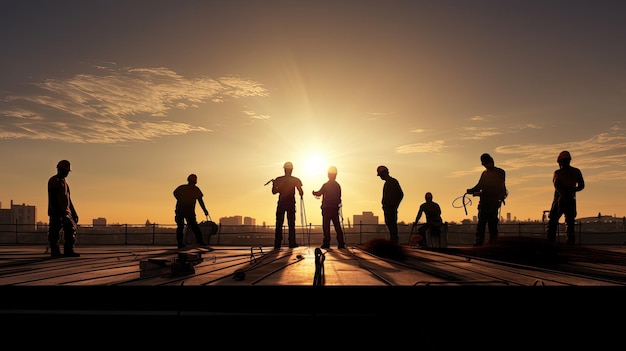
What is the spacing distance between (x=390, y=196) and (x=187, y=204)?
5.04 meters

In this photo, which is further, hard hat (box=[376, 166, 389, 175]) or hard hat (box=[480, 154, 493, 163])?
hard hat (box=[376, 166, 389, 175])

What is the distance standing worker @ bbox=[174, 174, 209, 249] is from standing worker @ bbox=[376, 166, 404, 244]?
15.0 feet

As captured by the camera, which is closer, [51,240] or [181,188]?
[51,240]

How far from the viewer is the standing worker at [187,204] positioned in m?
12.7

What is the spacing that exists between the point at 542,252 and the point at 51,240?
7885mm

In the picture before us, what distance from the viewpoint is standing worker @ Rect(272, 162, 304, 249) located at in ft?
38.4

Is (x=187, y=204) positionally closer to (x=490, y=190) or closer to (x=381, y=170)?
(x=381, y=170)
